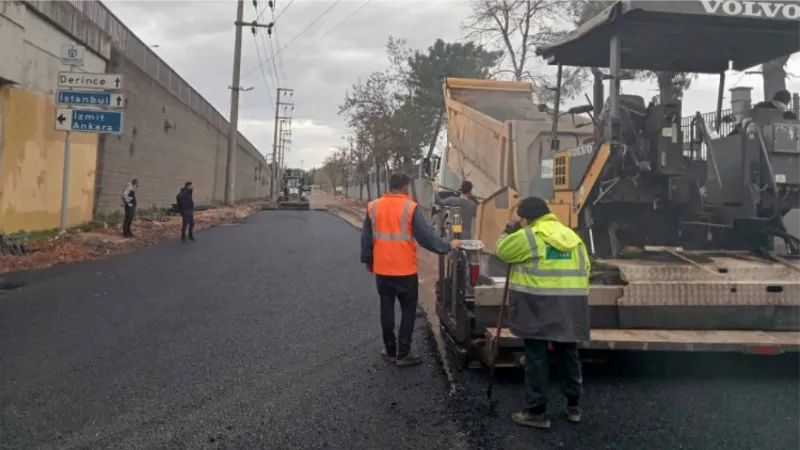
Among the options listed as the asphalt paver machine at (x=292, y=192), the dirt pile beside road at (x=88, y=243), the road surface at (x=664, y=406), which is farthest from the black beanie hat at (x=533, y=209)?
the asphalt paver machine at (x=292, y=192)

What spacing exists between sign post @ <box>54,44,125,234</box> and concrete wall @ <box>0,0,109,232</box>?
52cm

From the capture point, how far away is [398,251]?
5488mm

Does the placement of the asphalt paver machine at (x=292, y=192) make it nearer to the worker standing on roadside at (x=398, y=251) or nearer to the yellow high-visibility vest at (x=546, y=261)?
the worker standing on roadside at (x=398, y=251)

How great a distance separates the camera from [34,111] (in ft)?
42.8

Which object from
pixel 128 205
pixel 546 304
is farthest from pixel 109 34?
pixel 546 304

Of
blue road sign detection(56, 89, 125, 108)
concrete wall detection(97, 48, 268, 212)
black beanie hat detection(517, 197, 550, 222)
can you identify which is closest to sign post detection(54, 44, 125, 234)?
blue road sign detection(56, 89, 125, 108)

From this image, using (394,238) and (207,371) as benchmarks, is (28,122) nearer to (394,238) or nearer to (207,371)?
(207,371)

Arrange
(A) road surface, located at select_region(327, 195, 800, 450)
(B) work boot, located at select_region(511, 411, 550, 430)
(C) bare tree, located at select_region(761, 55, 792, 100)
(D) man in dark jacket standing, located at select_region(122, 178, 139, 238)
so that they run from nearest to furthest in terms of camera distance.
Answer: (A) road surface, located at select_region(327, 195, 800, 450), (B) work boot, located at select_region(511, 411, 550, 430), (C) bare tree, located at select_region(761, 55, 792, 100), (D) man in dark jacket standing, located at select_region(122, 178, 139, 238)

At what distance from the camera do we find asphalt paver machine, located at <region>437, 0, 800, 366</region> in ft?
16.0

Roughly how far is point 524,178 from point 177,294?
186 inches

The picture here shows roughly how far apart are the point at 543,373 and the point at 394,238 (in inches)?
71.3

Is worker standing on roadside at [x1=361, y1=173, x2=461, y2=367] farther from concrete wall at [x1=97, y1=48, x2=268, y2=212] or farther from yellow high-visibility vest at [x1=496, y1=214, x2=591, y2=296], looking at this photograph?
concrete wall at [x1=97, y1=48, x2=268, y2=212]

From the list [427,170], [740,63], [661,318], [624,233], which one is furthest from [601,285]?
[427,170]

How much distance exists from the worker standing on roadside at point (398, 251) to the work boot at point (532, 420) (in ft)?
4.75
